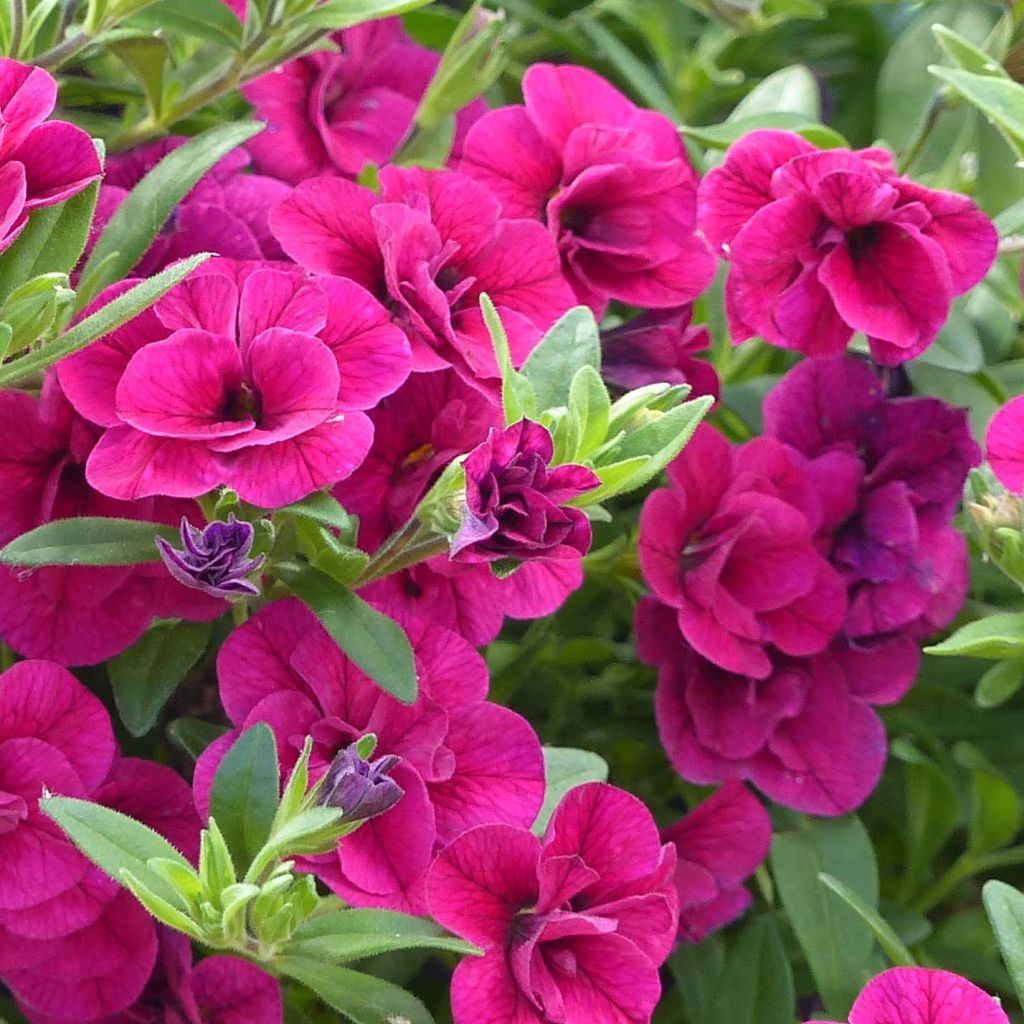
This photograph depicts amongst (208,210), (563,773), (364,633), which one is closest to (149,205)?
(208,210)

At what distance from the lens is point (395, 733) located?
0.63 metres

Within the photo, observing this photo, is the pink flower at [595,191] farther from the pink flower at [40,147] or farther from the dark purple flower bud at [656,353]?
the pink flower at [40,147]

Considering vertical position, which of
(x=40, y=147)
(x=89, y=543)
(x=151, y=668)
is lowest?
(x=151, y=668)

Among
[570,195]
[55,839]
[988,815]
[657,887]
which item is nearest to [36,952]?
[55,839]

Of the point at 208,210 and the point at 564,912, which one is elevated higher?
the point at 208,210

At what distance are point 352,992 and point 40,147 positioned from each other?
0.38 meters

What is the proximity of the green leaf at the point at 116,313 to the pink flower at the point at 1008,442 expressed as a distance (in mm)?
380

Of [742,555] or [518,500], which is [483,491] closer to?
[518,500]

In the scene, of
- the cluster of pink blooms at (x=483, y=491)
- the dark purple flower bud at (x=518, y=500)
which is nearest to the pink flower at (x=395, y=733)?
the cluster of pink blooms at (x=483, y=491)

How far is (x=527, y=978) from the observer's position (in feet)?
1.98

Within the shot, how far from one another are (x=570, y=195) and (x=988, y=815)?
1.60ft

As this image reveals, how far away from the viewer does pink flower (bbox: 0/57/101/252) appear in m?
0.58

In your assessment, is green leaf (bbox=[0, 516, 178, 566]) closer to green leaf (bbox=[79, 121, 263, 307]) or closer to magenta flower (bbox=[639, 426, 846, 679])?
green leaf (bbox=[79, 121, 263, 307])

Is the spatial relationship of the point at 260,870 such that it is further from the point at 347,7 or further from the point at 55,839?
the point at 347,7
